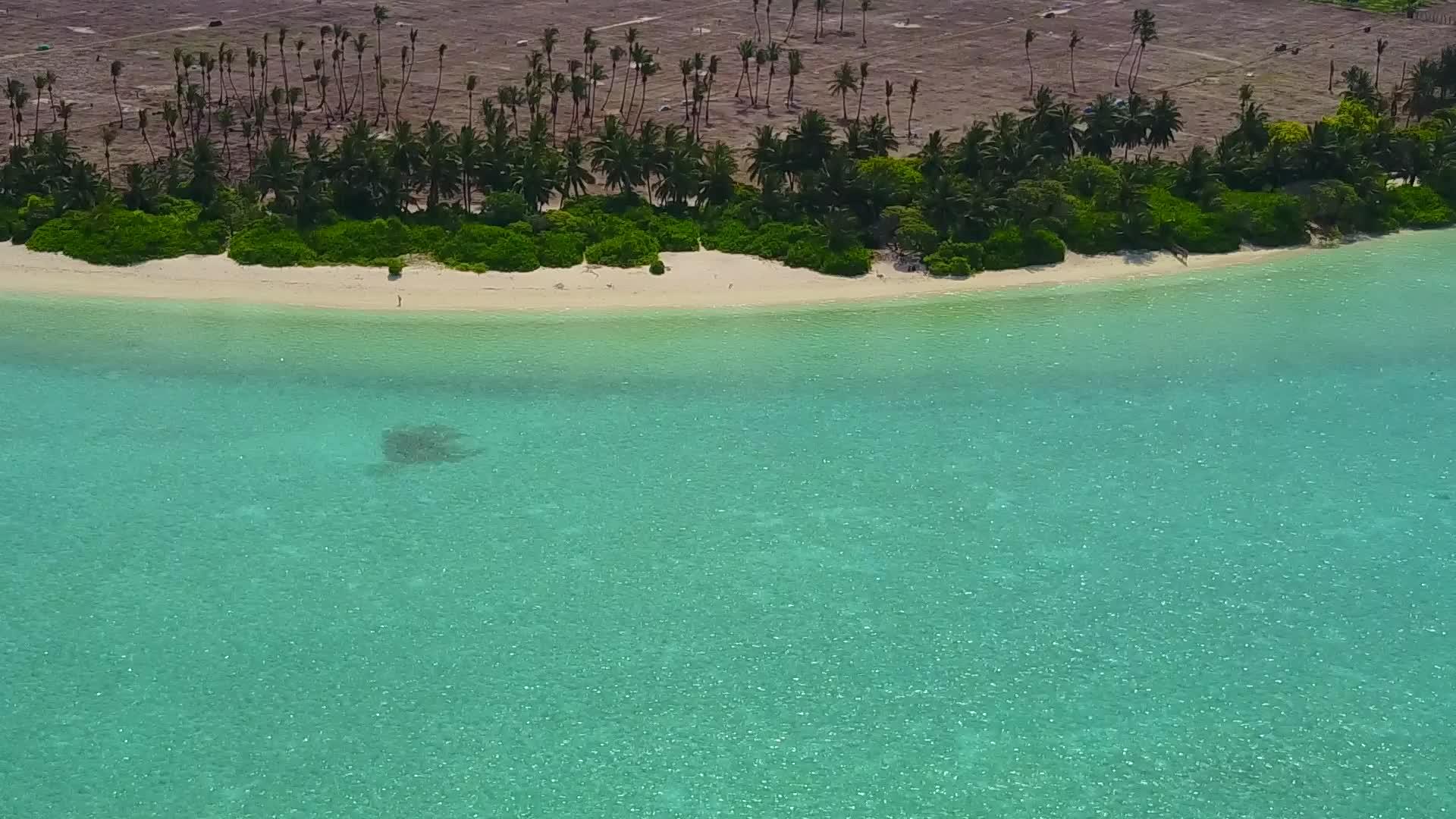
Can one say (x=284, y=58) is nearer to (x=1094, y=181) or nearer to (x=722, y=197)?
(x=722, y=197)

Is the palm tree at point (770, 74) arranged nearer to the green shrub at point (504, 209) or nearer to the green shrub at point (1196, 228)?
the green shrub at point (504, 209)

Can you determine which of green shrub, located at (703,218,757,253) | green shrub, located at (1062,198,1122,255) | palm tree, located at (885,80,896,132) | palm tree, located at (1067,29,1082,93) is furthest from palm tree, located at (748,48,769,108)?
green shrub, located at (1062,198,1122,255)

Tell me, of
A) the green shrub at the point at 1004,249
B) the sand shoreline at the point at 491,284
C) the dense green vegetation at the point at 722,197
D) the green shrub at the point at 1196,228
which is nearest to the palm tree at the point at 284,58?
the dense green vegetation at the point at 722,197

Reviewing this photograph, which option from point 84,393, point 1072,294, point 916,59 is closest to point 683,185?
point 1072,294

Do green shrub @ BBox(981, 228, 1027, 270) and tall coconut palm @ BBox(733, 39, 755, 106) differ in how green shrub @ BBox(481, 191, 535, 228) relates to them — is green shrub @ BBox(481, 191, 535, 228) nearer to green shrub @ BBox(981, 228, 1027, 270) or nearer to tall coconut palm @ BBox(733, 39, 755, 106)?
green shrub @ BBox(981, 228, 1027, 270)

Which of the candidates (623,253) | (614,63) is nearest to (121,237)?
(623,253)

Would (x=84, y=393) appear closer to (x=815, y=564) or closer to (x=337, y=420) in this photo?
(x=337, y=420)
